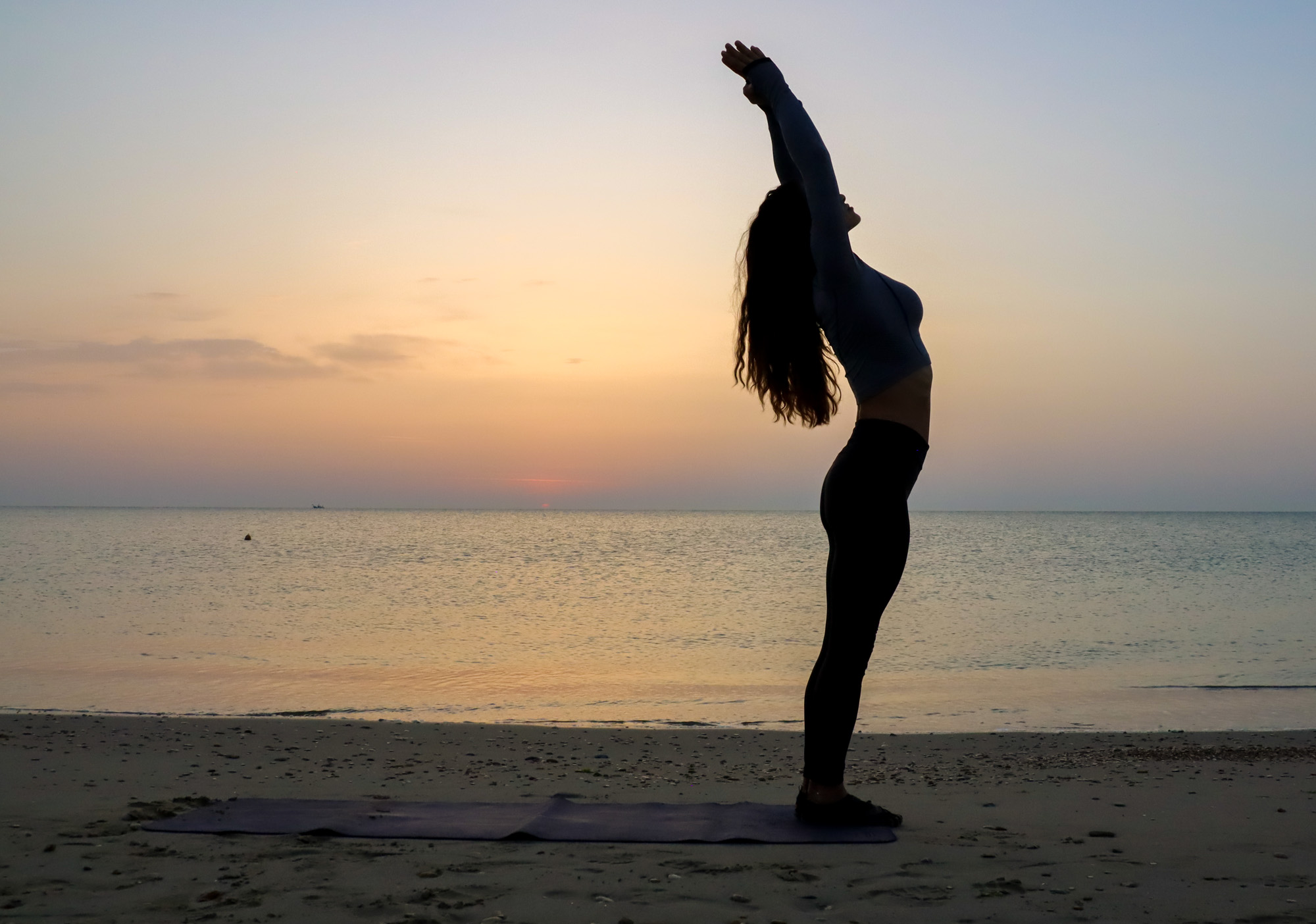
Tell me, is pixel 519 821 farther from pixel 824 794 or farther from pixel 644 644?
pixel 644 644

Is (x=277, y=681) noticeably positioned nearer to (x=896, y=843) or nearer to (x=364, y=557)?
(x=896, y=843)

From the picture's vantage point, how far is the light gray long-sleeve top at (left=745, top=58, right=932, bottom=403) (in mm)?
3355

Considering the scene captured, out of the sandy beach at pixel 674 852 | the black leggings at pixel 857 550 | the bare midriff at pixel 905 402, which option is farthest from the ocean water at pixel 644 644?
the bare midriff at pixel 905 402

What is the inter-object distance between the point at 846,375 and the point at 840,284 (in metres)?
0.39

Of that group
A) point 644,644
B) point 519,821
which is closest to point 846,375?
point 519,821

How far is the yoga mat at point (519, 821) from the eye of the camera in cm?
363

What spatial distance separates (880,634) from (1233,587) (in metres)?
16.5

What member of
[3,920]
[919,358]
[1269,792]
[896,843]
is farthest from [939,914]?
[1269,792]

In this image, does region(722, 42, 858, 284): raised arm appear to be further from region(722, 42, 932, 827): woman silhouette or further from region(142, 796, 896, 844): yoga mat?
region(142, 796, 896, 844): yoga mat

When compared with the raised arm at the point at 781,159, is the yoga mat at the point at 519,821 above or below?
below

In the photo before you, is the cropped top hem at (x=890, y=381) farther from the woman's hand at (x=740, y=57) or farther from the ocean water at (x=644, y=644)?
the ocean water at (x=644, y=644)

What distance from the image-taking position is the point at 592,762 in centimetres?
663

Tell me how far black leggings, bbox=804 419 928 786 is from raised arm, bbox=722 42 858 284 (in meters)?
0.59

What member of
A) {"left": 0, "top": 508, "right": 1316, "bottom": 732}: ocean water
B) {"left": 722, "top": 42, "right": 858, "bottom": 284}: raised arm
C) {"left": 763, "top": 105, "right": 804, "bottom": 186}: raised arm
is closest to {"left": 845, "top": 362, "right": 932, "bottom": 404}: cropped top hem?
{"left": 722, "top": 42, "right": 858, "bottom": 284}: raised arm
